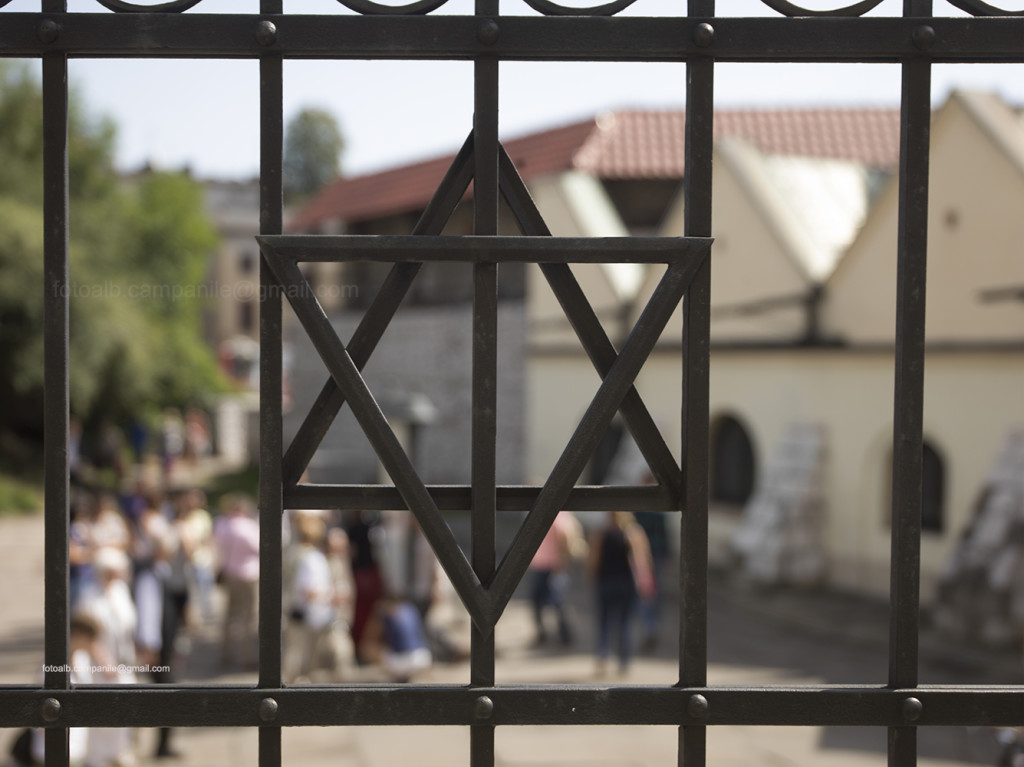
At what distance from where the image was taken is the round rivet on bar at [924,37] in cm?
240

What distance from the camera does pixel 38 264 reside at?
72.4 feet

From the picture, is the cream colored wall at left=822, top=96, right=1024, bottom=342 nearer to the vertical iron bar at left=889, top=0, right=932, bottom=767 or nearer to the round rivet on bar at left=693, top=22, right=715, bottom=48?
the vertical iron bar at left=889, top=0, right=932, bottom=767

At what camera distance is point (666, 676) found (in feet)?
32.6

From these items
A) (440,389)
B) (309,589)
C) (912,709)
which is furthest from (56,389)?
(440,389)

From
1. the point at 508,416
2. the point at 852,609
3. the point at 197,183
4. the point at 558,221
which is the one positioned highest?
the point at 197,183

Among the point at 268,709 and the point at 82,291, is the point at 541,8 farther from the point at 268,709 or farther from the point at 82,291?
the point at 82,291

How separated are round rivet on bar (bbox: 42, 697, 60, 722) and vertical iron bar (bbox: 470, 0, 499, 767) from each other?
3.10 feet

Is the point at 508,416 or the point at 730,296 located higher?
the point at 730,296

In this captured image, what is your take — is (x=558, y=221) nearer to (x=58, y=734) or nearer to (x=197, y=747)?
(x=197, y=747)

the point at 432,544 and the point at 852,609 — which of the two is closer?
the point at 432,544

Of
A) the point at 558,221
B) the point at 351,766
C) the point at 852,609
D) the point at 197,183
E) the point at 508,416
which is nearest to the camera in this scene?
the point at 351,766

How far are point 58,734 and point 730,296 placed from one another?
15.1 meters

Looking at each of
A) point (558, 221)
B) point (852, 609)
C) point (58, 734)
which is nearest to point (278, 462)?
point (58, 734)

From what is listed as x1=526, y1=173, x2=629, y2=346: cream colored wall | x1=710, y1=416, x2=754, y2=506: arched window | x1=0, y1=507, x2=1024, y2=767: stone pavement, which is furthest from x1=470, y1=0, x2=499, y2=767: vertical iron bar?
x1=526, y1=173, x2=629, y2=346: cream colored wall
